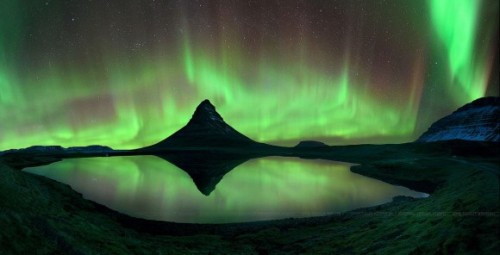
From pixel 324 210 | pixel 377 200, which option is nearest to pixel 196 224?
pixel 324 210

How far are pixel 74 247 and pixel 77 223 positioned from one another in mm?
3048

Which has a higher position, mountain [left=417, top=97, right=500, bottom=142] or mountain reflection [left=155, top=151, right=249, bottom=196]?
mountain [left=417, top=97, right=500, bottom=142]

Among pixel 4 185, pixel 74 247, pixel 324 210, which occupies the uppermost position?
pixel 4 185

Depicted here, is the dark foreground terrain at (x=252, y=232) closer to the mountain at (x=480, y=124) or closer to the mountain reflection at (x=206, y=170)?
the mountain reflection at (x=206, y=170)

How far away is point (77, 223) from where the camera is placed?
34.8 feet

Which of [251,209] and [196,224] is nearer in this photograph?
[196,224]

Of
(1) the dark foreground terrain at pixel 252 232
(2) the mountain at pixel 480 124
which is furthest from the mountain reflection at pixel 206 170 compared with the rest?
(2) the mountain at pixel 480 124

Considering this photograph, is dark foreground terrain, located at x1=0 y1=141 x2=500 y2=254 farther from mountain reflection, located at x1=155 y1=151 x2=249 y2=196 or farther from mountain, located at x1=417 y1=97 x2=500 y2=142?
mountain, located at x1=417 y1=97 x2=500 y2=142

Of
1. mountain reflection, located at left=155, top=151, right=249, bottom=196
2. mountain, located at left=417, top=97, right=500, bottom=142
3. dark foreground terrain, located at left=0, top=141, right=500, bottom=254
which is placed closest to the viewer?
dark foreground terrain, located at left=0, top=141, right=500, bottom=254

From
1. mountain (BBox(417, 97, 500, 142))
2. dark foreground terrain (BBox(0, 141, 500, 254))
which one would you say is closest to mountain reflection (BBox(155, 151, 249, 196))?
dark foreground terrain (BBox(0, 141, 500, 254))

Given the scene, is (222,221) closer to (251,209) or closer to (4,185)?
(251,209)

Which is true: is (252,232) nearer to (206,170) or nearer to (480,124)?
(206,170)

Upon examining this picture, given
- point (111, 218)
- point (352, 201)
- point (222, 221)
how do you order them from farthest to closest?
point (352, 201)
point (222, 221)
point (111, 218)

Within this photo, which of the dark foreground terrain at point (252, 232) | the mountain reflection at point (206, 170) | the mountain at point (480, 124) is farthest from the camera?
the mountain at point (480, 124)
